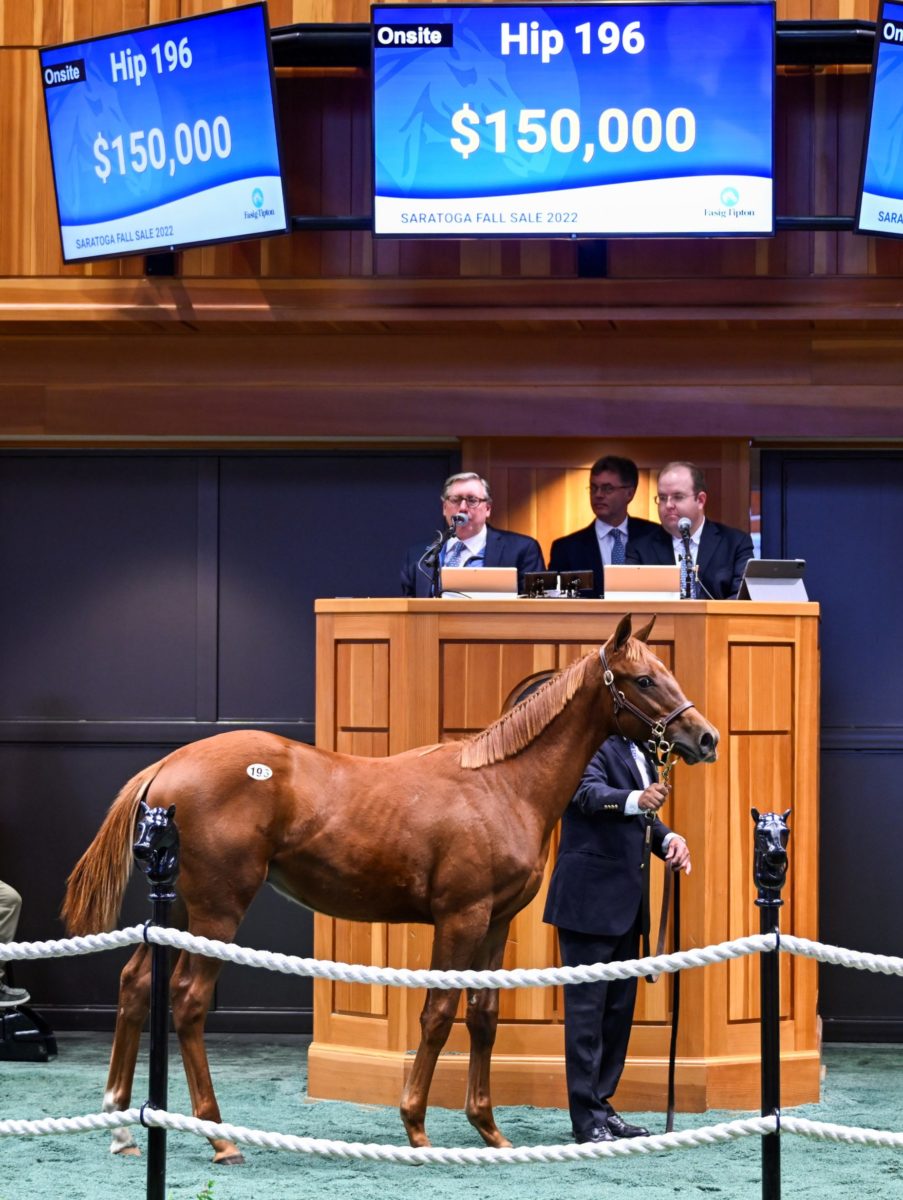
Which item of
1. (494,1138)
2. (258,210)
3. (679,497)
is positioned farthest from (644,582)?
(258,210)

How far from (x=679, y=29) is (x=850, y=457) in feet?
7.60

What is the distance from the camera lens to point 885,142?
6.71 metres

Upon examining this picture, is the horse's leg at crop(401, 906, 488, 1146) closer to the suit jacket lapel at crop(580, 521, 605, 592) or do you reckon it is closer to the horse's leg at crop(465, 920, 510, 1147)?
the horse's leg at crop(465, 920, 510, 1147)

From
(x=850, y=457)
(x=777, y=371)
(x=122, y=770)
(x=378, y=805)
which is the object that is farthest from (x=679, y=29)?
(x=122, y=770)

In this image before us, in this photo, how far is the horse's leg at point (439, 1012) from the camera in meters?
5.40

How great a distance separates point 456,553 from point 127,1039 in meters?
2.52

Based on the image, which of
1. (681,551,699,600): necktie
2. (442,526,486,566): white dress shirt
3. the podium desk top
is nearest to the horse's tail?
the podium desk top

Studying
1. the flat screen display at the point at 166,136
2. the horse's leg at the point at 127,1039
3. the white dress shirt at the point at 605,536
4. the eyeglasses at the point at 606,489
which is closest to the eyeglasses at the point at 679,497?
the eyeglasses at the point at 606,489

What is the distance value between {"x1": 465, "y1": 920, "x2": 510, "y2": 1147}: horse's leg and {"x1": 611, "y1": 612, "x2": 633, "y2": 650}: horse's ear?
1021 mm

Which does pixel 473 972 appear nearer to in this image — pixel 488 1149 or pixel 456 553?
pixel 488 1149

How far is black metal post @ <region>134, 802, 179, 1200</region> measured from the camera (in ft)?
12.6

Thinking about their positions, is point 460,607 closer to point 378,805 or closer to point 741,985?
point 378,805

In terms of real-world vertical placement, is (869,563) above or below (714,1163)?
above

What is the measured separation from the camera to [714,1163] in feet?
17.7
